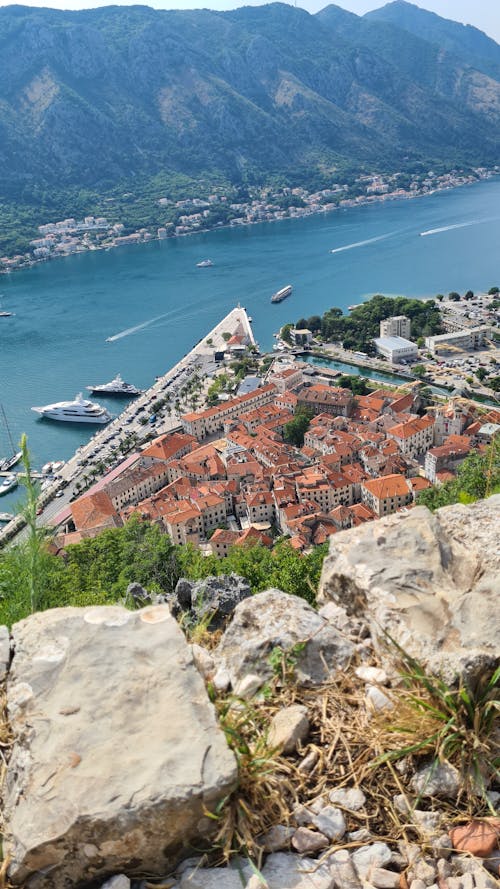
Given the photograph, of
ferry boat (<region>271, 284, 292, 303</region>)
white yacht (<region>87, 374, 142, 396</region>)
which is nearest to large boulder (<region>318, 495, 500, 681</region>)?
white yacht (<region>87, 374, 142, 396</region>)

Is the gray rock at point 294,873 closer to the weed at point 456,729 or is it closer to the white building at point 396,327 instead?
the weed at point 456,729

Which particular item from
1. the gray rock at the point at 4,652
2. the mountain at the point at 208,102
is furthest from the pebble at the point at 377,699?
the mountain at the point at 208,102

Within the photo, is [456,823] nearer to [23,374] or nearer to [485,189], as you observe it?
[23,374]

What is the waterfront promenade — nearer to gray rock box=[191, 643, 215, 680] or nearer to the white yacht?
the white yacht

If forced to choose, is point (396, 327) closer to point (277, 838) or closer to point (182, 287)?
point (182, 287)

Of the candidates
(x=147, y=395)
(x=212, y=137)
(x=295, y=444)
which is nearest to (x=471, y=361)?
(x=295, y=444)

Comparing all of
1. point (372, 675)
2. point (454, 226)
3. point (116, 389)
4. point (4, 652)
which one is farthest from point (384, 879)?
point (454, 226)

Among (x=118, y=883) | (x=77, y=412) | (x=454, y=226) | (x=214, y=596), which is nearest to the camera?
(x=118, y=883)
